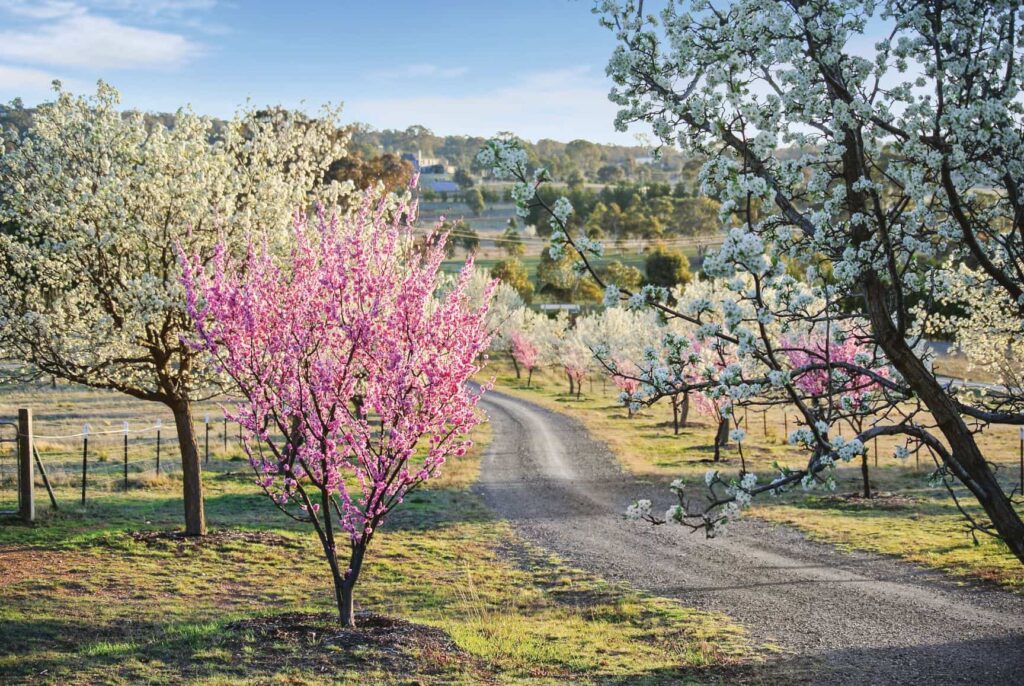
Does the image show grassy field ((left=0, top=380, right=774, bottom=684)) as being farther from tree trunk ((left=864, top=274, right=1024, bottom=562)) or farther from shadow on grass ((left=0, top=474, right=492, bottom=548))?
tree trunk ((left=864, top=274, right=1024, bottom=562))

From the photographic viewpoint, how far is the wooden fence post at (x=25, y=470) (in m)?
17.5

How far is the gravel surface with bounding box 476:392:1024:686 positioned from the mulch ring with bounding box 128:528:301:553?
5788 millimetres

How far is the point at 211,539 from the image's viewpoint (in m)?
17.3

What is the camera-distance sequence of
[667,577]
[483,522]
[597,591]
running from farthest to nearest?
[483,522]
[667,577]
[597,591]

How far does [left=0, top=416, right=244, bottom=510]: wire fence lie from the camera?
2219 centimetres

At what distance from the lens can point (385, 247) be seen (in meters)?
12.7

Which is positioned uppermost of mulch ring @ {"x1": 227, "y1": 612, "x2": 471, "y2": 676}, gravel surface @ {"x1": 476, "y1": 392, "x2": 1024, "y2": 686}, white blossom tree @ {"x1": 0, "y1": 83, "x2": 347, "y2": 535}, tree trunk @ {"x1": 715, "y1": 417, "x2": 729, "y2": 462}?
white blossom tree @ {"x1": 0, "y1": 83, "x2": 347, "y2": 535}

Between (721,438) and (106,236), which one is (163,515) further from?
(721,438)

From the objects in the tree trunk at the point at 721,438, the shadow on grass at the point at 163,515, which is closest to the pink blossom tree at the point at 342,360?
the shadow on grass at the point at 163,515

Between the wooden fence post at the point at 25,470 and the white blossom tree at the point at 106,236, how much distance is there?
267 cm

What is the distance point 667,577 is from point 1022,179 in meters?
10.4

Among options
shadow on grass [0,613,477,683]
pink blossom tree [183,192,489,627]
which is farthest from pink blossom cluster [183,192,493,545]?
shadow on grass [0,613,477,683]

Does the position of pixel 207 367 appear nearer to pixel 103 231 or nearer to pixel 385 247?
pixel 103 231

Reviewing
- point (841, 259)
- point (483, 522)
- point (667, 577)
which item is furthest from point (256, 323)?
point (483, 522)
